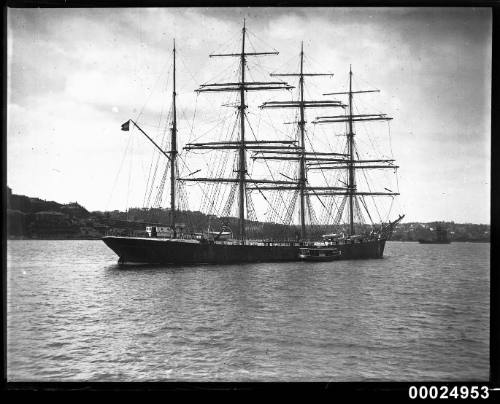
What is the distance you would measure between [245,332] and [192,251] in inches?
870

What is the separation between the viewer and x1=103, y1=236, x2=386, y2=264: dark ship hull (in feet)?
115

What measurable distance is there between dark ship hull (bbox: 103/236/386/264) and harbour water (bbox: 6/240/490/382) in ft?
24.5

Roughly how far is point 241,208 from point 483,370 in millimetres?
29013

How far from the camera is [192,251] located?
36812mm
